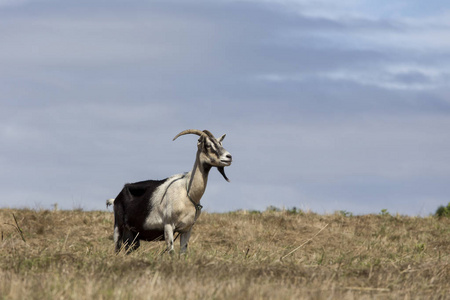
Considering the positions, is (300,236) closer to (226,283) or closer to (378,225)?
(378,225)

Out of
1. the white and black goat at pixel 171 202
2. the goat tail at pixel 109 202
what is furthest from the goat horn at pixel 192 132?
the goat tail at pixel 109 202

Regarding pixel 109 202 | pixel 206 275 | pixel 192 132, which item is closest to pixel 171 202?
pixel 192 132

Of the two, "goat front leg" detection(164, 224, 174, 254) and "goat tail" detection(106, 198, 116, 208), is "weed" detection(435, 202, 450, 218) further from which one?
"goat front leg" detection(164, 224, 174, 254)

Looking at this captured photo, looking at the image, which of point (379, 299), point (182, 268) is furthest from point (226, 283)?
point (379, 299)

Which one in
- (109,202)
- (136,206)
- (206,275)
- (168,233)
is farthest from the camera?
(109,202)

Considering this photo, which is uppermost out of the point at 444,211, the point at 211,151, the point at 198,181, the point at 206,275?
the point at 211,151

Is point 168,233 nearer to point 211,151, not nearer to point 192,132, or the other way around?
point 211,151

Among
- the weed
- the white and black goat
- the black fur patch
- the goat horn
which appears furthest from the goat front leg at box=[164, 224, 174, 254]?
the weed

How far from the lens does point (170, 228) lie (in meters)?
12.7

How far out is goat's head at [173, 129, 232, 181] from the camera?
12.2 metres

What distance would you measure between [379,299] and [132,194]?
7.54 m

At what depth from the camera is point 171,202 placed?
12781 mm

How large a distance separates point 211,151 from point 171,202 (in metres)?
1.30

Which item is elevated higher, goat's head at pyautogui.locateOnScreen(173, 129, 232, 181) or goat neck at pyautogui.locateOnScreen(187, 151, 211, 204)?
goat's head at pyautogui.locateOnScreen(173, 129, 232, 181)
